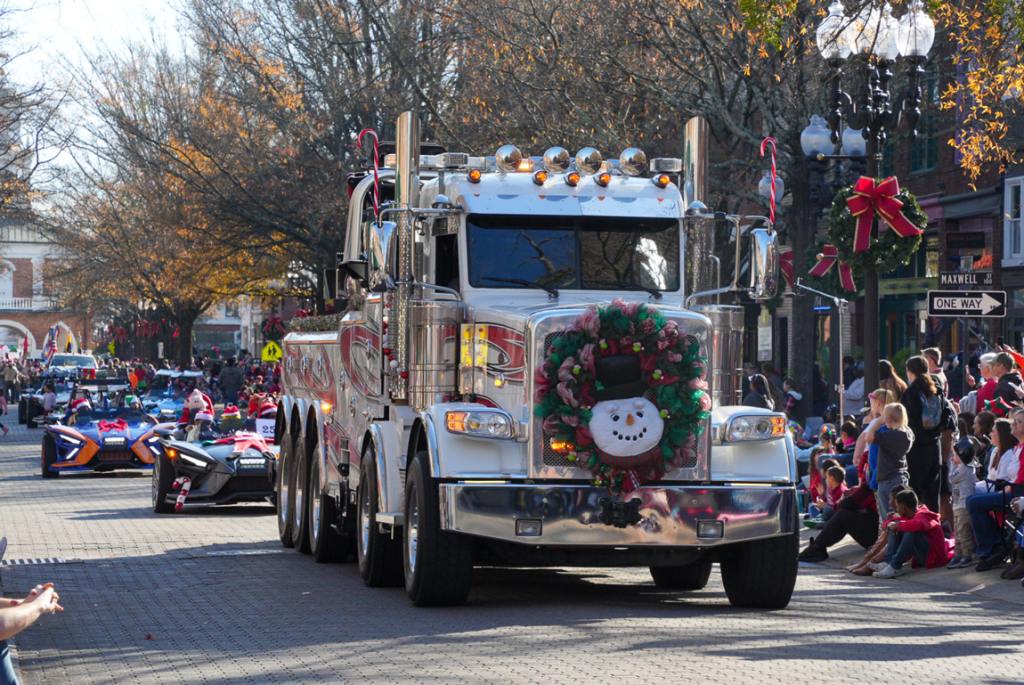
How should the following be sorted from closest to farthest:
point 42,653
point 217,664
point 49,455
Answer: point 217,664, point 42,653, point 49,455

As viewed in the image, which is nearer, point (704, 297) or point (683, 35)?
point (704, 297)

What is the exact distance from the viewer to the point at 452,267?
14.6 metres

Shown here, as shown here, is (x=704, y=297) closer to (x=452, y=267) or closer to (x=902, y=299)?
(x=452, y=267)

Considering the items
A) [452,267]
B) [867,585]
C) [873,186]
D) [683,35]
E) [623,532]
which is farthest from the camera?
[683,35]

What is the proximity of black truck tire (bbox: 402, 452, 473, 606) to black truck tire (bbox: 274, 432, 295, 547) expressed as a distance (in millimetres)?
6466

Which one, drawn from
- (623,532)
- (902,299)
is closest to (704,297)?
(623,532)

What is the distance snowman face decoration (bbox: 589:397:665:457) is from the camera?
42.0 ft

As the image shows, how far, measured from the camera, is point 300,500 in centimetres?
1928

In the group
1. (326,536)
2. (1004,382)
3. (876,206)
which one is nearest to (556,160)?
(326,536)

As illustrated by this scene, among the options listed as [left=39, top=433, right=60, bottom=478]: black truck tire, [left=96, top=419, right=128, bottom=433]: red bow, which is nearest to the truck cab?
[left=96, top=419, right=128, bottom=433]: red bow

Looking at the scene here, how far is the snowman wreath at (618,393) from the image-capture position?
504 inches

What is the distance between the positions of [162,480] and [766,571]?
12868 millimetres

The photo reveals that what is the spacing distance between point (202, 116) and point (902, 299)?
17.7m

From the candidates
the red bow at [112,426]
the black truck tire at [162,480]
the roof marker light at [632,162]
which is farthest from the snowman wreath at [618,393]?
the red bow at [112,426]
